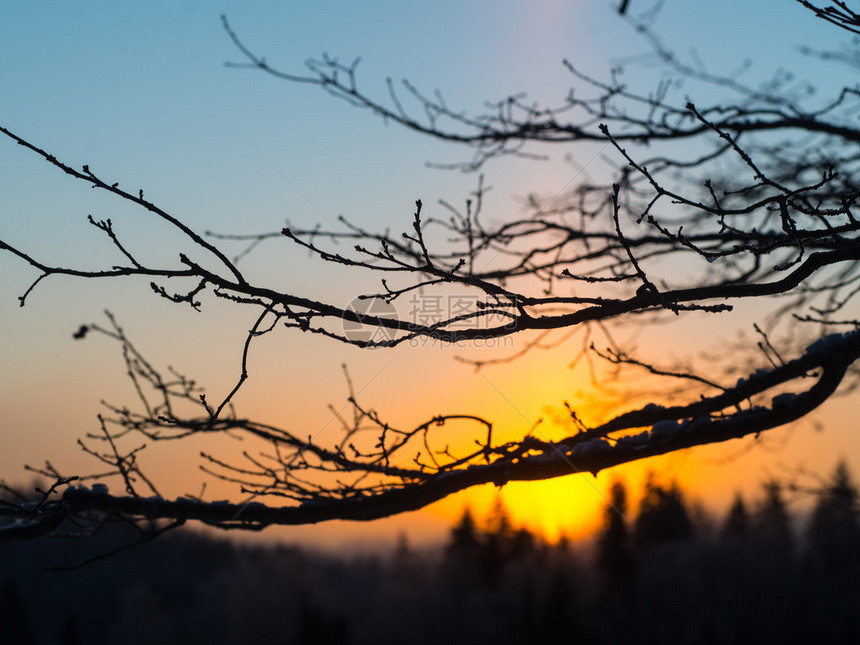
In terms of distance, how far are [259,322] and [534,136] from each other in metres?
3.68

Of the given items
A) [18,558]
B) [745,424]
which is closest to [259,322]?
[745,424]

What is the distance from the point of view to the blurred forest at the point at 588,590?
1054 inches

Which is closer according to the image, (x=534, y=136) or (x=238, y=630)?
(x=534, y=136)

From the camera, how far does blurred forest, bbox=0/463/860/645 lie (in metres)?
26.8

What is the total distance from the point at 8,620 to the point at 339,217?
133 feet

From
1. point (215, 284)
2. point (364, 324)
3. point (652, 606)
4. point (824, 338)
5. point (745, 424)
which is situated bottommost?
point (652, 606)

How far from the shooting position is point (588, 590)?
86.7 feet

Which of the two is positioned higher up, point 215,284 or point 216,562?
point 215,284

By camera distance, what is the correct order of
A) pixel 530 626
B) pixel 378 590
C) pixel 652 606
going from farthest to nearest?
pixel 378 590, pixel 652 606, pixel 530 626

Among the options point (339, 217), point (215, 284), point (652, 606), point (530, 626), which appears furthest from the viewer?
point (652, 606)

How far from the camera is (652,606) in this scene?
27.9 meters

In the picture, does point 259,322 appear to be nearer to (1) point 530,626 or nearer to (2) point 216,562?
(1) point 530,626

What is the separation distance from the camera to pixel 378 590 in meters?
32.5

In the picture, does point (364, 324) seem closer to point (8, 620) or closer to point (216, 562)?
point (8, 620)
